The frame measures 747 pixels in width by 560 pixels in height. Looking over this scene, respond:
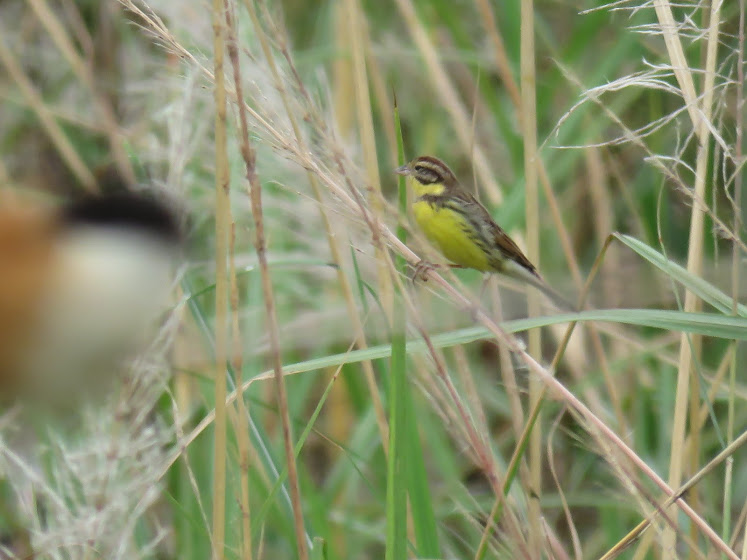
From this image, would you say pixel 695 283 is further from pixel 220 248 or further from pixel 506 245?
pixel 506 245

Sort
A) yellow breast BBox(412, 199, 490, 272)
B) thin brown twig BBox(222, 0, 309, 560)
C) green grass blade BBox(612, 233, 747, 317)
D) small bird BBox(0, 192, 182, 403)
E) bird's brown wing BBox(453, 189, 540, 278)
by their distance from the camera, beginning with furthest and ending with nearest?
yellow breast BBox(412, 199, 490, 272) → bird's brown wing BBox(453, 189, 540, 278) → green grass blade BBox(612, 233, 747, 317) → thin brown twig BBox(222, 0, 309, 560) → small bird BBox(0, 192, 182, 403)

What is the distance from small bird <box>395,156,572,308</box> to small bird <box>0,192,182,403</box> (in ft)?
5.03

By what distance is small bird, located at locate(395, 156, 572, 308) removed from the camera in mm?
2236

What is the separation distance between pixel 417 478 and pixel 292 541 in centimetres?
34

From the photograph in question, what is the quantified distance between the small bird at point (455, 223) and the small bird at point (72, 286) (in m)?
1.53

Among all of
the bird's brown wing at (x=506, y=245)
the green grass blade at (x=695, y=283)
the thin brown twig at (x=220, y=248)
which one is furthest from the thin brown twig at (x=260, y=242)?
the bird's brown wing at (x=506, y=245)

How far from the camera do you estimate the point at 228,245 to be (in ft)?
3.89

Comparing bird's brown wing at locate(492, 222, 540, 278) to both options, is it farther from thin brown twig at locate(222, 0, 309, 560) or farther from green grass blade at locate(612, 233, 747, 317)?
thin brown twig at locate(222, 0, 309, 560)

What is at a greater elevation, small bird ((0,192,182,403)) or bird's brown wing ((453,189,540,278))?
small bird ((0,192,182,403))

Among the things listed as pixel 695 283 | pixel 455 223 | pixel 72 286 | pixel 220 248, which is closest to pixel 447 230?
pixel 455 223

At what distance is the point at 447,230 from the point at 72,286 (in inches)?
75.1

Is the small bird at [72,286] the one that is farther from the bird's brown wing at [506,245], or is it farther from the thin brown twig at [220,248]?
the bird's brown wing at [506,245]

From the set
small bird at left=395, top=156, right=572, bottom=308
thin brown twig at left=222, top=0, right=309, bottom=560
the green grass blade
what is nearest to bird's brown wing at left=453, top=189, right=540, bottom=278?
small bird at left=395, top=156, right=572, bottom=308

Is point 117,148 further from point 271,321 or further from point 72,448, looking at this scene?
point 271,321
